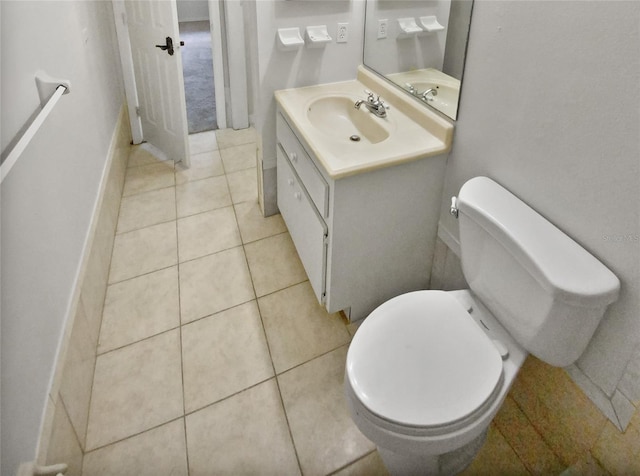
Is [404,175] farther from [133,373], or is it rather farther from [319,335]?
[133,373]

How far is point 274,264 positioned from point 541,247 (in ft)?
4.44

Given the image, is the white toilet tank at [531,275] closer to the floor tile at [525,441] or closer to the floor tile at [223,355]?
the floor tile at [525,441]

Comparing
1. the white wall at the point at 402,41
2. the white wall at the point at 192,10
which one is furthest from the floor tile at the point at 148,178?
the white wall at the point at 192,10

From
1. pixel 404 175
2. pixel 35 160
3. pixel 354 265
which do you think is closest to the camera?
pixel 35 160

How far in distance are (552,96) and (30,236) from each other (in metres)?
1.48


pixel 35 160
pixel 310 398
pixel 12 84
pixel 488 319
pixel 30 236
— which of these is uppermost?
pixel 12 84

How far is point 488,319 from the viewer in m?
1.31

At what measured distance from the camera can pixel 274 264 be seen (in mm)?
2168

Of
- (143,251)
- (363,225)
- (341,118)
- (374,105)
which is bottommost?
(143,251)

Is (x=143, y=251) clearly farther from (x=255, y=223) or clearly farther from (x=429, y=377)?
(x=429, y=377)

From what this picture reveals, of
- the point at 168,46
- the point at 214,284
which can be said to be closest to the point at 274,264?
the point at 214,284

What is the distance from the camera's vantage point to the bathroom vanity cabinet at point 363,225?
151 centimetres

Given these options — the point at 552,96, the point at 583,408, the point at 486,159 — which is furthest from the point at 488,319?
the point at 552,96

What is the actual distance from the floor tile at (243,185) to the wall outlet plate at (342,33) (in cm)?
109
